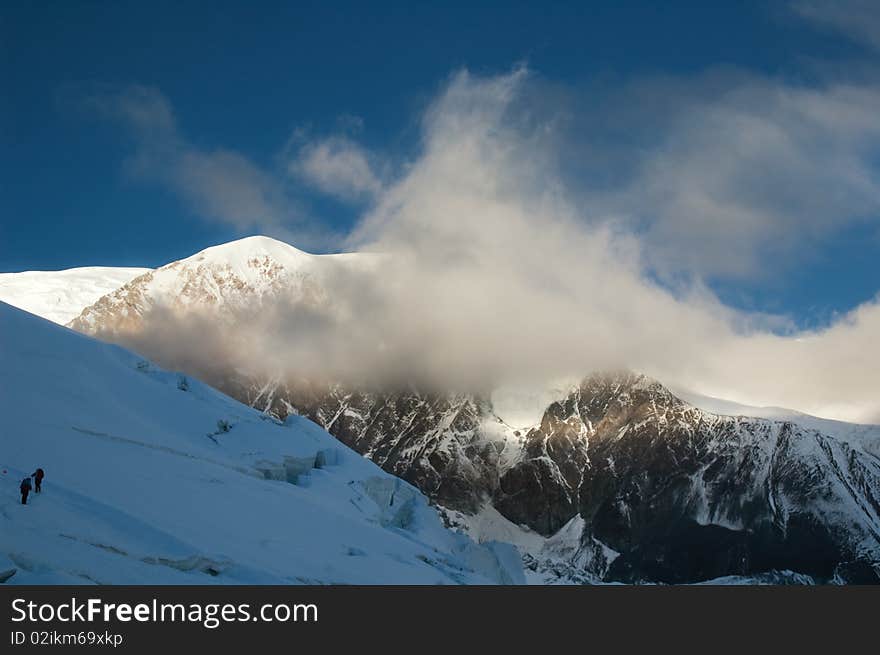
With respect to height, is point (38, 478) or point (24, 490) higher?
point (38, 478)

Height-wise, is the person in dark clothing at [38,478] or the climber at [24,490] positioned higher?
the person in dark clothing at [38,478]

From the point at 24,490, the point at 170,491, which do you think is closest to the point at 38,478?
the point at 24,490

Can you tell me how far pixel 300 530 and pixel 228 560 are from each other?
11914mm

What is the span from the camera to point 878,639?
136 ft

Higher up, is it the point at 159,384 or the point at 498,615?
the point at 159,384

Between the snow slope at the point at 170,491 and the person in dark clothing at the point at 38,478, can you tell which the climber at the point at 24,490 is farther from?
the person in dark clothing at the point at 38,478

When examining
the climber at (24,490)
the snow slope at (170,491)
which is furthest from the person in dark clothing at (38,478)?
the climber at (24,490)

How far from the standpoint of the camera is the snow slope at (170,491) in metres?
41.8

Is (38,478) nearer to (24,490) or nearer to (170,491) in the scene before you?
(24,490)

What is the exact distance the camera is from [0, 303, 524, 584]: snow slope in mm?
41750

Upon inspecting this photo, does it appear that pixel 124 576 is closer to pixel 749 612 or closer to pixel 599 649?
pixel 599 649

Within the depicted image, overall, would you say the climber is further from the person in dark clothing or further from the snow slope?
the person in dark clothing

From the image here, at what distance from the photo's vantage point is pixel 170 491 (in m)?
52.9

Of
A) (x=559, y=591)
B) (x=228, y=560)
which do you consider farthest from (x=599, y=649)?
(x=228, y=560)
